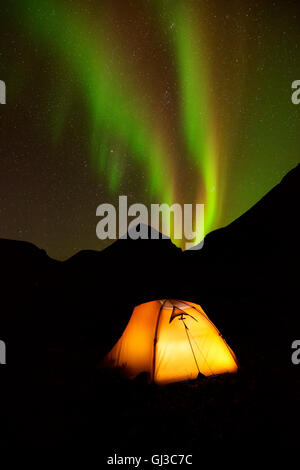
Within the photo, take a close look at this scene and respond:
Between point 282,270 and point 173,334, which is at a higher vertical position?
point 282,270

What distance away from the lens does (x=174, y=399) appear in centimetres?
673

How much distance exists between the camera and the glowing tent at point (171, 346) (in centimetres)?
762

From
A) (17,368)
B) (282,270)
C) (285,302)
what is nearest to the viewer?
(17,368)

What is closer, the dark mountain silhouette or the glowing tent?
the glowing tent

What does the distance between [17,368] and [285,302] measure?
14596 millimetres

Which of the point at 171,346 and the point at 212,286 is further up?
the point at 212,286

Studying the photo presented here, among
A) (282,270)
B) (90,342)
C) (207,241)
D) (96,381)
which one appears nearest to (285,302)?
(282,270)

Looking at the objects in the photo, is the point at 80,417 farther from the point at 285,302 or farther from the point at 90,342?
the point at 285,302

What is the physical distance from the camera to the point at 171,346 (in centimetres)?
779

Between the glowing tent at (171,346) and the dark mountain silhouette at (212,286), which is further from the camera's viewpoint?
the dark mountain silhouette at (212,286)

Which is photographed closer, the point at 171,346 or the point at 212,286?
the point at 171,346

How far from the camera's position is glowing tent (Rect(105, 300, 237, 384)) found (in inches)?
300

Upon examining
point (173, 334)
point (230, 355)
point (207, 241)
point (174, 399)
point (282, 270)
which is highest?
point (207, 241)

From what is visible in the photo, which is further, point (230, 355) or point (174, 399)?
point (230, 355)
